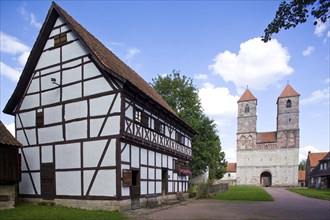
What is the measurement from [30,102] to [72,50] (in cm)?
488

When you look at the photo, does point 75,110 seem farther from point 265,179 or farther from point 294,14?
point 265,179

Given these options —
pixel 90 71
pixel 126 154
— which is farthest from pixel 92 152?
pixel 90 71

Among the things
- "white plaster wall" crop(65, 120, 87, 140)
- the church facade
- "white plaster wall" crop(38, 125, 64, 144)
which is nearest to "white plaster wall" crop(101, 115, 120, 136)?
"white plaster wall" crop(65, 120, 87, 140)

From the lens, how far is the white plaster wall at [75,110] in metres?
15.5

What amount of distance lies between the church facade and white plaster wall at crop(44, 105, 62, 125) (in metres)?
68.2

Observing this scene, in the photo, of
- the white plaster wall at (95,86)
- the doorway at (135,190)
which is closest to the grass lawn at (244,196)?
the doorway at (135,190)

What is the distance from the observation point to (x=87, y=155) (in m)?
14.8

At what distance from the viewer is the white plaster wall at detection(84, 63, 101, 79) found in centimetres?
1534

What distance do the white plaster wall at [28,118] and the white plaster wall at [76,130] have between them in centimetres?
328

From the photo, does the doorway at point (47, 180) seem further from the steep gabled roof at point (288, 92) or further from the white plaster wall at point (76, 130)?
the steep gabled roof at point (288, 92)

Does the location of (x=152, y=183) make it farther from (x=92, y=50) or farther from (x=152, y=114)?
(x=92, y=50)

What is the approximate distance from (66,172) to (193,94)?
23.4 m

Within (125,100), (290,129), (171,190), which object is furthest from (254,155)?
(125,100)

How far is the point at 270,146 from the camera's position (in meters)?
74.9
